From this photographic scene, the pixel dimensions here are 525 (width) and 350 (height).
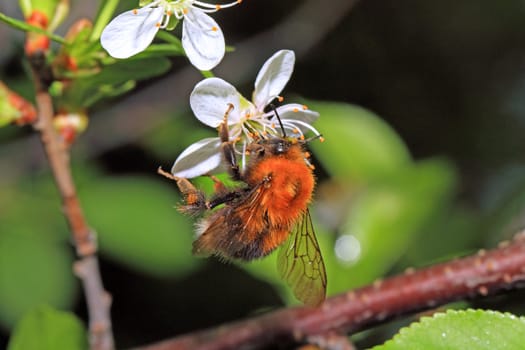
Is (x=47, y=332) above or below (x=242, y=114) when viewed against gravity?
below

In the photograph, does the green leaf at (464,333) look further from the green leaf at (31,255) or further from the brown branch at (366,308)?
the green leaf at (31,255)

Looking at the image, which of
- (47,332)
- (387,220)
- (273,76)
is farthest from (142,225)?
(273,76)

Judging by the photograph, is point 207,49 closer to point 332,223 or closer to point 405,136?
point 332,223

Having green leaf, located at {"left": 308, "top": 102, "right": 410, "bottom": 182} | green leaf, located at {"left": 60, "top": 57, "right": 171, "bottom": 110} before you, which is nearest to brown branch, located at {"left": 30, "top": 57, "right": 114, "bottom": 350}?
green leaf, located at {"left": 60, "top": 57, "right": 171, "bottom": 110}

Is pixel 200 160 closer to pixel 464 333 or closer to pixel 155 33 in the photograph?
pixel 155 33

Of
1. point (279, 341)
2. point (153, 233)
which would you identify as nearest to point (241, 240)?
point (279, 341)

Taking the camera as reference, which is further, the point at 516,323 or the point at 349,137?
the point at 349,137

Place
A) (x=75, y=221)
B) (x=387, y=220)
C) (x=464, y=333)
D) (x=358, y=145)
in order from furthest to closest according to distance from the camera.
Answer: (x=358, y=145) → (x=387, y=220) → (x=75, y=221) → (x=464, y=333)
